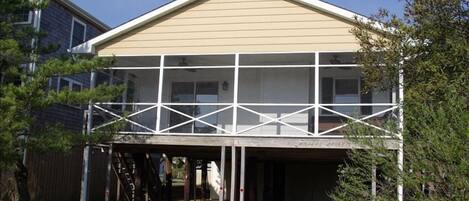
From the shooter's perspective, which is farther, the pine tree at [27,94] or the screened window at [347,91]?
the screened window at [347,91]

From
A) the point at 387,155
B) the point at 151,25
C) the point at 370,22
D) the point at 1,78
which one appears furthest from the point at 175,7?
the point at 387,155

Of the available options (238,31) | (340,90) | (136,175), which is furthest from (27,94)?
(340,90)

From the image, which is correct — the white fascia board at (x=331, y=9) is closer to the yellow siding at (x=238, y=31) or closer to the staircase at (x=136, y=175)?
the yellow siding at (x=238, y=31)

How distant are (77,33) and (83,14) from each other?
68 cm

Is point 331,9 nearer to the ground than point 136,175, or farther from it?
farther from it

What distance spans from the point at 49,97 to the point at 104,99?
127cm

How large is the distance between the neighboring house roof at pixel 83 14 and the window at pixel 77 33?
0.86 feet

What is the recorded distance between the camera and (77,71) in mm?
12078

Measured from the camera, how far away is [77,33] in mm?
20531

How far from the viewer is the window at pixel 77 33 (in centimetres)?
2013

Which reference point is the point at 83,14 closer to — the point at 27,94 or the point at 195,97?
the point at 195,97

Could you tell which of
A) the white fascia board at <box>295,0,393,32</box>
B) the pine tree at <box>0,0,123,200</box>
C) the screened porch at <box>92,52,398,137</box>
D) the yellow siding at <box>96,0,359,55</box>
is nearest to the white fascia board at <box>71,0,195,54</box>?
the yellow siding at <box>96,0,359,55</box>

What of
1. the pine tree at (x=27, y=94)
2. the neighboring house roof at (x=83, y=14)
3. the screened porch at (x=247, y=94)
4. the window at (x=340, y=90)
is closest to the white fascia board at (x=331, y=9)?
the screened porch at (x=247, y=94)

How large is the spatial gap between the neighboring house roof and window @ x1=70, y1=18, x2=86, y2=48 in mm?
262
